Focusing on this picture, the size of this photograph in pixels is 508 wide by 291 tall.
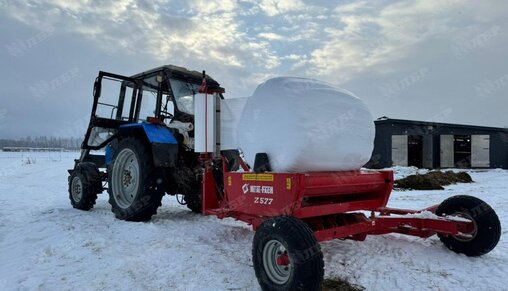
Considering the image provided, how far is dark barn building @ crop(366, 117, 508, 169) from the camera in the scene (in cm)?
2403

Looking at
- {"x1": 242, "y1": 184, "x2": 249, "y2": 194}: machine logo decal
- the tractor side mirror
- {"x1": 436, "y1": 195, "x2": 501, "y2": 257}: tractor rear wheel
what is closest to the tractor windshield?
the tractor side mirror

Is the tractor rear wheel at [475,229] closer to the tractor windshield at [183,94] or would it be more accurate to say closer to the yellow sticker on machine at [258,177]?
the yellow sticker on machine at [258,177]


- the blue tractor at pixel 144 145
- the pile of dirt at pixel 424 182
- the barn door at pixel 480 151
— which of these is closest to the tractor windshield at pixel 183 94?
the blue tractor at pixel 144 145

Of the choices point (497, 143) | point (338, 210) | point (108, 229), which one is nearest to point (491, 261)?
point (338, 210)

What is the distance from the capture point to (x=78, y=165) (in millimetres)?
7789

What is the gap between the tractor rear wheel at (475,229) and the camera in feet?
13.7

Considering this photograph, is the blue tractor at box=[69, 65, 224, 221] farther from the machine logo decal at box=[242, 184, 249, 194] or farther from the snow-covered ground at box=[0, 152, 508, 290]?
the machine logo decal at box=[242, 184, 249, 194]

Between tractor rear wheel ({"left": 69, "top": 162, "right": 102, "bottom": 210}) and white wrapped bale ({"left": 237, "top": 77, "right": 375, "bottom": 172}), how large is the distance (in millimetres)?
4292

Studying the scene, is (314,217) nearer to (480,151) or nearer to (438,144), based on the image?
(438,144)

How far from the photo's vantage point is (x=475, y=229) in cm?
429

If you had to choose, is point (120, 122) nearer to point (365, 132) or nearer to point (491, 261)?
point (365, 132)

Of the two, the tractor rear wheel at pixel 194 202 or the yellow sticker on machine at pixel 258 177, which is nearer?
the yellow sticker on machine at pixel 258 177

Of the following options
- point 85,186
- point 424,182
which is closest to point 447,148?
point 424,182

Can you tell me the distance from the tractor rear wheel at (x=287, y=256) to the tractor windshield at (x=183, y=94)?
3.76m
